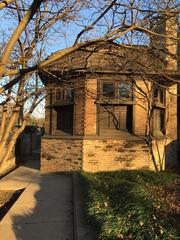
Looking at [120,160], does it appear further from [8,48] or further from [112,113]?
[8,48]

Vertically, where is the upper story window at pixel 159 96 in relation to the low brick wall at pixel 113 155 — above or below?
above

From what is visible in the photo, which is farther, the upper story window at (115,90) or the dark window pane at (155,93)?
Answer: the dark window pane at (155,93)

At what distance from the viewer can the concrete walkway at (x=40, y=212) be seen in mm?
6512

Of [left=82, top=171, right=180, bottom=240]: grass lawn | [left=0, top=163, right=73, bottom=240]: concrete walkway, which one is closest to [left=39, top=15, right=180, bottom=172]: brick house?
[left=0, top=163, right=73, bottom=240]: concrete walkway

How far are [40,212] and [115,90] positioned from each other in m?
7.24

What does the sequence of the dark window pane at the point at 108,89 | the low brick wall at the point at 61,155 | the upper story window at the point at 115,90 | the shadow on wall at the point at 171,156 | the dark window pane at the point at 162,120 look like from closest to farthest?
the low brick wall at the point at 61,155 → the upper story window at the point at 115,90 → the dark window pane at the point at 108,89 → the shadow on wall at the point at 171,156 → the dark window pane at the point at 162,120

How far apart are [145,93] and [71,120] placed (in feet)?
11.0

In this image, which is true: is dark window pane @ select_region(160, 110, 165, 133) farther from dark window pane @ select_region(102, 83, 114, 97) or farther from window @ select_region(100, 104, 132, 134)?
dark window pane @ select_region(102, 83, 114, 97)

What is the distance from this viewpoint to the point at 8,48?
4730 mm

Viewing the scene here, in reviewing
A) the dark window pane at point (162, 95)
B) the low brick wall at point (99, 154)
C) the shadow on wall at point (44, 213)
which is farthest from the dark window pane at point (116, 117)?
the shadow on wall at point (44, 213)

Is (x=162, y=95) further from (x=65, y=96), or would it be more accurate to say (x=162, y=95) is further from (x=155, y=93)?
(x=65, y=96)

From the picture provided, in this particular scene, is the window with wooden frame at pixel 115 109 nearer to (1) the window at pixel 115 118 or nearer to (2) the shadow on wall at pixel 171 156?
(1) the window at pixel 115 118

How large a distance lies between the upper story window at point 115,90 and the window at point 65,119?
1697 millimetres

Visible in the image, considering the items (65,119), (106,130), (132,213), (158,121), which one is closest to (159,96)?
(158,121)
